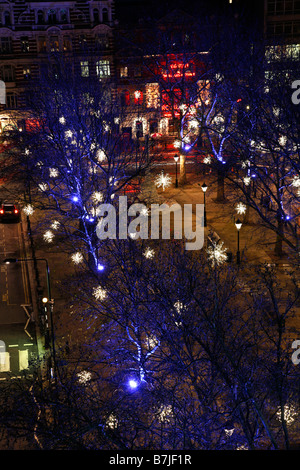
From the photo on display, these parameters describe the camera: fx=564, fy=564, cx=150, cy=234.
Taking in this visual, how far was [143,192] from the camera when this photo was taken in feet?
154

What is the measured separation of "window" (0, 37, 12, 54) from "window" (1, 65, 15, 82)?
5.37 ft

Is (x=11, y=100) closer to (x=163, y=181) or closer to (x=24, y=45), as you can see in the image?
(x=24, y=45)

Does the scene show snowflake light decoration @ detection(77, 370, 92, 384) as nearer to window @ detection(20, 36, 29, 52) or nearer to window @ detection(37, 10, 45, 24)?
window @ detection(20, 36, 29, 52)

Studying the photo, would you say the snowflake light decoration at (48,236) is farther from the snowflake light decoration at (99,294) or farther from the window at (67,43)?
the window at (67,43)

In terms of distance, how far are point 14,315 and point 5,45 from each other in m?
43.4

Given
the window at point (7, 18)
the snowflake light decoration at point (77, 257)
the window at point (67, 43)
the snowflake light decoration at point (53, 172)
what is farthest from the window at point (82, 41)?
the snowflake light decoration at point (77, 257)

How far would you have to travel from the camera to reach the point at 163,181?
47.2 meters

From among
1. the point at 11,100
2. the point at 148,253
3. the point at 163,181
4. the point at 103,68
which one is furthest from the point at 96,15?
the point at 148,253

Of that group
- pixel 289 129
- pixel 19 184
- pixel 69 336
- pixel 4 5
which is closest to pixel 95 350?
pixel 69 336

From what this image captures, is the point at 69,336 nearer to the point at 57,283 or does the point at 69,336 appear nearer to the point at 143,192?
the point at 57,283

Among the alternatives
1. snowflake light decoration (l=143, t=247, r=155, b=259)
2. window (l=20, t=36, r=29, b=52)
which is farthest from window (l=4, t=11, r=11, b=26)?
snowflake light decoration (l=143, t=247, r=155, b=259)

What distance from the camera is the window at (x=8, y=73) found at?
6462 centimetres

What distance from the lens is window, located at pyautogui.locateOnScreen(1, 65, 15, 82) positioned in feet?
212

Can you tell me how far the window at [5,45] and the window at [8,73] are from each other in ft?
5.37
